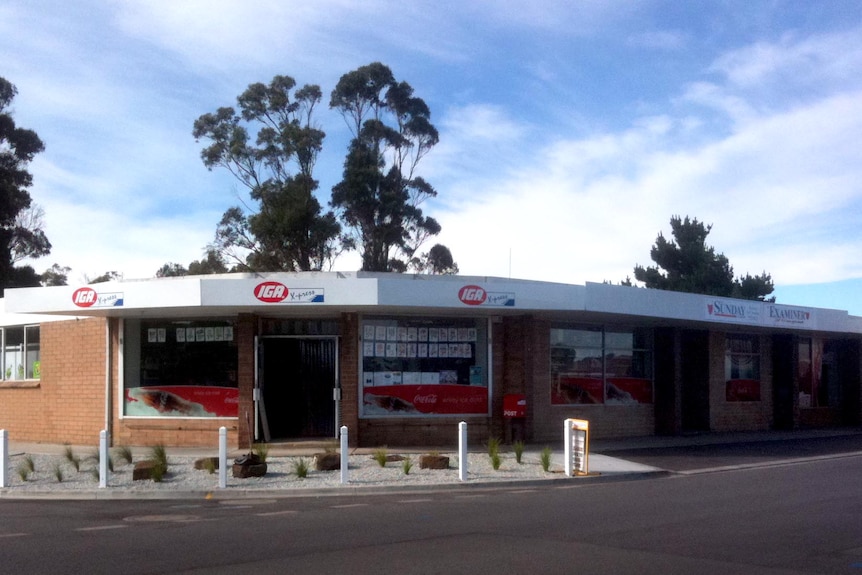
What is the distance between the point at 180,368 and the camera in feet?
74.5

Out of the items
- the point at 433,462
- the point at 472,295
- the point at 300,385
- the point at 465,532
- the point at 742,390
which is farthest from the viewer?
the point at 742,390

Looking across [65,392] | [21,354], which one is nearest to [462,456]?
[65,392]

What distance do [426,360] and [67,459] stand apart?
8342 millimetres

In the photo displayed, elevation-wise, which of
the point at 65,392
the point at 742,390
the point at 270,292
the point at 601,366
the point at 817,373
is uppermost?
the point at 270,292

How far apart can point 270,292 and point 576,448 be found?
7293mm

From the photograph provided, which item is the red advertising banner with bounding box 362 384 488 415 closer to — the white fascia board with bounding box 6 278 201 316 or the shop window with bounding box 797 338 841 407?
the white fascia board with bounding box 6 278 201 316

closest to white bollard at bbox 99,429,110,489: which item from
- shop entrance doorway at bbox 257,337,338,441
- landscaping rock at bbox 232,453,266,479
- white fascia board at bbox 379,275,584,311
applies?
landscaping rock at bbox 232,453,266,479

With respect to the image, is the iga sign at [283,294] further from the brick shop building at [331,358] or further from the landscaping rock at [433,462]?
the landscaping rock at [433,462]

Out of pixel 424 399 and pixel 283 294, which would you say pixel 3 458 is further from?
pixel 424 399

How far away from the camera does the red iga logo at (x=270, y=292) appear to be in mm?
19906

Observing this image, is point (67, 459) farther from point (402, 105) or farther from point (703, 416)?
point (402, 105)

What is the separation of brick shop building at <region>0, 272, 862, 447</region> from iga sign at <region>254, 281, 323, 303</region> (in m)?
0.03

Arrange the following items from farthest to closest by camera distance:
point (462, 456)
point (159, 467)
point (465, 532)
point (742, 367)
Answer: point (742, 367), point (462, 456), point (159, 467), point (465, 532)

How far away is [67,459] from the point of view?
18797 millimetres
